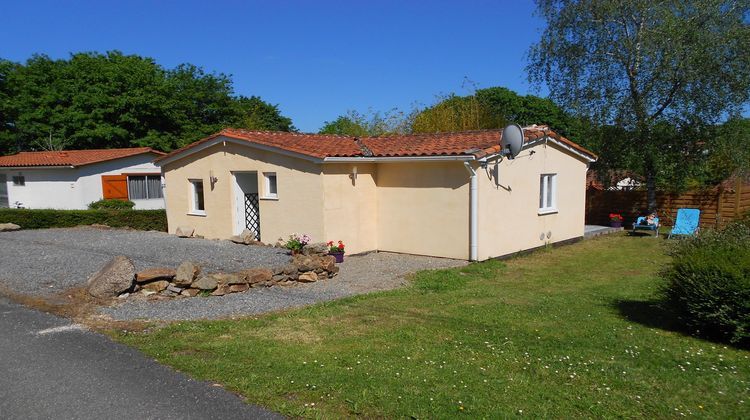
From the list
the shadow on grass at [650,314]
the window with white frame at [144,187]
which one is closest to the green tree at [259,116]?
the window with white frame at [144,187]

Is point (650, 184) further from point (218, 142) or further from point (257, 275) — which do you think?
point (257, 275)

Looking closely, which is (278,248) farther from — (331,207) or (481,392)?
(481,392)

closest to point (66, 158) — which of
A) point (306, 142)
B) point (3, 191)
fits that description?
point (3, 191)

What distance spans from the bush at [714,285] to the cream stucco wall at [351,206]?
8.13m

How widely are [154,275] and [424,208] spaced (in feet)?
22.8

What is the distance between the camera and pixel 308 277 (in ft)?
35.1

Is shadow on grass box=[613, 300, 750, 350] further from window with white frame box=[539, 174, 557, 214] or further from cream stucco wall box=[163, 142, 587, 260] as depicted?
window with white frame box=[539, 174, 557, 214]

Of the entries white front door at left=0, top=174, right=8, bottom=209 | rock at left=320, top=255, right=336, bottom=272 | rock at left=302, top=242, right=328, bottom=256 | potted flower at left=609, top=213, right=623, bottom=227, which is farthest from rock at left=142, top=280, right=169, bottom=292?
white front door at left=0, top=174, right=8, bottom=209

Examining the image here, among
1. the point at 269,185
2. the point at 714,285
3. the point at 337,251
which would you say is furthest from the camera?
the point at 269,185

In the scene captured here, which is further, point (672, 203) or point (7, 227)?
point (672, 203)

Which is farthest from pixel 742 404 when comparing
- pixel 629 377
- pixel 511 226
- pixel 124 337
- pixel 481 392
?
pixel 511 226

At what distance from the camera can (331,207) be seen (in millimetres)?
13656

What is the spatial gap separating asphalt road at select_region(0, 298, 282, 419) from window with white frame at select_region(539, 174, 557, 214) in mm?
12360

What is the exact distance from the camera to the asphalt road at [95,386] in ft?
14.6
